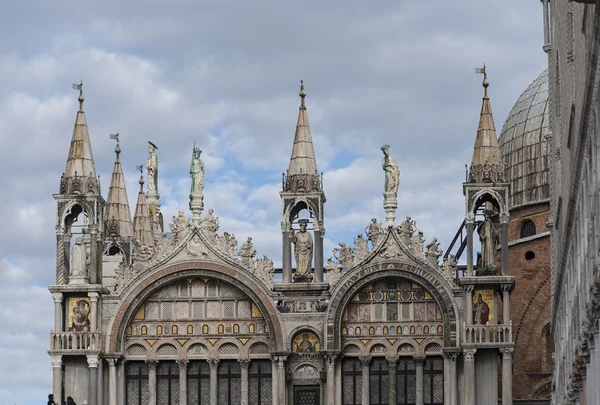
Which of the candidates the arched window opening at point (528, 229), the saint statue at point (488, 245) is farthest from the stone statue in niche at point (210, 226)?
the arched window opening at point (528, 229)

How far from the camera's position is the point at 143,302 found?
56.1m

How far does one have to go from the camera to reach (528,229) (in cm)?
7081

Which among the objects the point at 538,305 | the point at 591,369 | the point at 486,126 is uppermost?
the point at 486,126

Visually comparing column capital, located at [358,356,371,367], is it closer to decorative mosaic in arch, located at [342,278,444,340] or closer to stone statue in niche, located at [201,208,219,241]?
decorative mosaic in arch, located at [342,278,444,340]

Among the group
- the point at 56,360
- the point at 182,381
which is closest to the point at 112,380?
the point at 56,360

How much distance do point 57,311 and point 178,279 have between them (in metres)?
4.00

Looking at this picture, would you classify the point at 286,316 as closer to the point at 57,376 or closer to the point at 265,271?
the point at 265,271

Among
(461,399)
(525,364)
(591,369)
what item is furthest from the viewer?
(525,364)

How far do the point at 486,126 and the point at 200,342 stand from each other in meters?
11.8

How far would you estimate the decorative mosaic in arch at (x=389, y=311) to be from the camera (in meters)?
55.4

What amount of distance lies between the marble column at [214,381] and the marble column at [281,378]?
2.06 m

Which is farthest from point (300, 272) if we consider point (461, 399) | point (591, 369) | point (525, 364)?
point (591, 369)

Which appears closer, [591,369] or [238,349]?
[591,369]

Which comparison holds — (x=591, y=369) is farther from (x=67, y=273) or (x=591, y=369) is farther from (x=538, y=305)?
(x=538, y=305)
